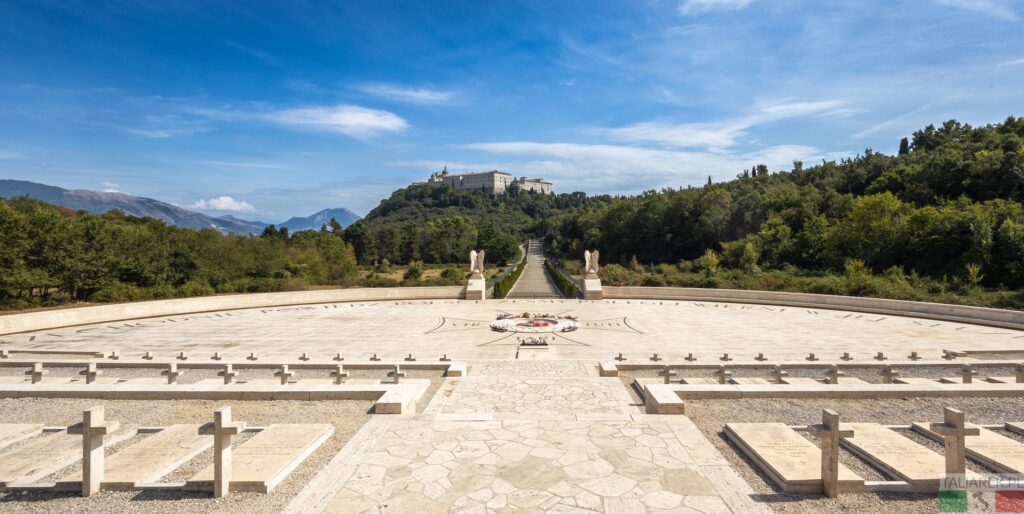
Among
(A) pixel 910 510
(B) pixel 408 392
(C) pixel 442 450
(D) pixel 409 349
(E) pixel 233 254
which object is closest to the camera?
(A) pixel 910 510

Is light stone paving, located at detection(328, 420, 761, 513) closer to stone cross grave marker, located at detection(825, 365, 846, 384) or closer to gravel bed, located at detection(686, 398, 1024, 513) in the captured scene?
gravel bed, located at detection(686, 398, 1024, 513)

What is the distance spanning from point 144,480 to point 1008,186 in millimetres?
48493

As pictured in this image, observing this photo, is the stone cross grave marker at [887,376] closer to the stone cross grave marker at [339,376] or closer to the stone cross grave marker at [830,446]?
the stone cross grave marker at [830,446]

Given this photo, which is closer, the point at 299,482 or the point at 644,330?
the point at 299,482

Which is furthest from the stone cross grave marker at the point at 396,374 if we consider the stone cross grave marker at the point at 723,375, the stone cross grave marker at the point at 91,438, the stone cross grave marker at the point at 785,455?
the stone cross grave marker at the point at 723,375

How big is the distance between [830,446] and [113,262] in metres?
29.1

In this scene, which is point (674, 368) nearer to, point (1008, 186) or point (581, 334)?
point (581, 334)

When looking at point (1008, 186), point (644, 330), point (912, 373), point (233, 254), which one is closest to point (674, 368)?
point (912, 373)

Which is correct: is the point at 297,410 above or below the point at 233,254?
below

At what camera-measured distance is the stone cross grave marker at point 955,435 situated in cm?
471

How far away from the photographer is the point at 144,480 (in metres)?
5.17

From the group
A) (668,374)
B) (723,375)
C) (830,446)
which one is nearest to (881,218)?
(723,375)

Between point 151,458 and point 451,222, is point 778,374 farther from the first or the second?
point 451,222

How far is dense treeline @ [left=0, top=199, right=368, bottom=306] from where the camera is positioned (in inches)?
826
